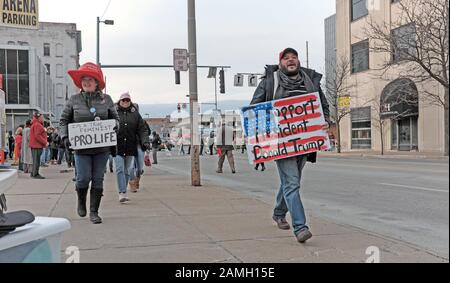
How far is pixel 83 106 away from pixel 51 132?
1807 cm

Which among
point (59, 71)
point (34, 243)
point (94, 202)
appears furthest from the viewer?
point (59, 71)

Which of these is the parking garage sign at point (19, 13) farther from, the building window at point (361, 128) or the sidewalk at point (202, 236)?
the building window at point (361, 128)

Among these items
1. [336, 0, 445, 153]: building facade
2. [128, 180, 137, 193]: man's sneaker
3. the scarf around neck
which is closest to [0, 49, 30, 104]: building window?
[336, 0, 445, 153]: building facade

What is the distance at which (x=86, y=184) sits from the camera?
21.9 ft

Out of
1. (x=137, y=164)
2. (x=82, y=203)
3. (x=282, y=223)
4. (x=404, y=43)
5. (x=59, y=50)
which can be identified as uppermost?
(x=59, y=50)

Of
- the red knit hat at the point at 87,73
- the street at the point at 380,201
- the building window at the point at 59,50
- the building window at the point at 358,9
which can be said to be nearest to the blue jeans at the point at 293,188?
the street at the point at 380,201

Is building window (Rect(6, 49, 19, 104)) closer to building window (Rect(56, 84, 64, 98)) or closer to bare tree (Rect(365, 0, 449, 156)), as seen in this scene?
bare tree (Rect(365, 0, 449, 156))

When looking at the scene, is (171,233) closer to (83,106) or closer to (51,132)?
(83,106)

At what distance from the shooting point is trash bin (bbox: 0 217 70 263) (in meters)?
2.69

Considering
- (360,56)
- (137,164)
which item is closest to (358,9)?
(360,56)

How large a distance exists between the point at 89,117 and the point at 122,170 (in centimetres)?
210

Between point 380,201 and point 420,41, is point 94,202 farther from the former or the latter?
point 420,41

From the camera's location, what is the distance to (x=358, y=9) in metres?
40.9

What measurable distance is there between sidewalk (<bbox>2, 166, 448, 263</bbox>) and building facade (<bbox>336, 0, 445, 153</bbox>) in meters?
25.9
